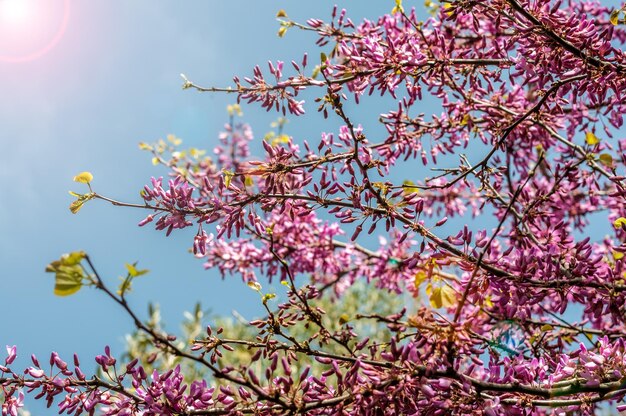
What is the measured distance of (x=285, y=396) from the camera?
7.43 ft

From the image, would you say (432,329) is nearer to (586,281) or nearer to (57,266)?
(586,281)

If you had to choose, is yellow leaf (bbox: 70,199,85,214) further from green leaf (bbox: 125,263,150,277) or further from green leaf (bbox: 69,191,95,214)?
green leaf (bbox: 125,263,150,277)

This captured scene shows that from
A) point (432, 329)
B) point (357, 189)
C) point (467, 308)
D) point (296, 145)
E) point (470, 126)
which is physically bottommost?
point (432, 329)

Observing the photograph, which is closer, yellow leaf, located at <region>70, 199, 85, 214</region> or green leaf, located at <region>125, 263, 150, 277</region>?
green leaf, located at <region>125, 263, 150, 277</region>

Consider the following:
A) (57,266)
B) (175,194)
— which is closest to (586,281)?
(175,194)

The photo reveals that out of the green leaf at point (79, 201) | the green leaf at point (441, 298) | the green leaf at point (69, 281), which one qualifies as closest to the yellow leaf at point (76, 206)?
the green leaf at point (79, 201)

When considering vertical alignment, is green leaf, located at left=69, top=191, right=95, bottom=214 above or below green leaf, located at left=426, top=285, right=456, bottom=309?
above

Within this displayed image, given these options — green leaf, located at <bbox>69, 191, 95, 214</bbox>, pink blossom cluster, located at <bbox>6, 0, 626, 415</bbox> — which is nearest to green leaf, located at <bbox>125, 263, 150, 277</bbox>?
pink blossom cluster, located at <bbox>6, 0, 626, 415</bbox>

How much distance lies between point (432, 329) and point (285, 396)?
2.25 feet

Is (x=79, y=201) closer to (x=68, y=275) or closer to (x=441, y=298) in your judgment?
(x=68, y=275)

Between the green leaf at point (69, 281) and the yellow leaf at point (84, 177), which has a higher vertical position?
the yellow leaf at point (84, 177)

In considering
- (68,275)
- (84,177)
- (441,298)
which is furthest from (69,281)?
(441,298)

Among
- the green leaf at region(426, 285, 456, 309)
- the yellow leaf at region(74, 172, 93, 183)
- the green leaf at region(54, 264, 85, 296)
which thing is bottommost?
the green leaf at region(54, 264, 85, 296)

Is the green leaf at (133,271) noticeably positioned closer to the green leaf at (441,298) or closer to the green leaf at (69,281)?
the green leaf at (69,281)
